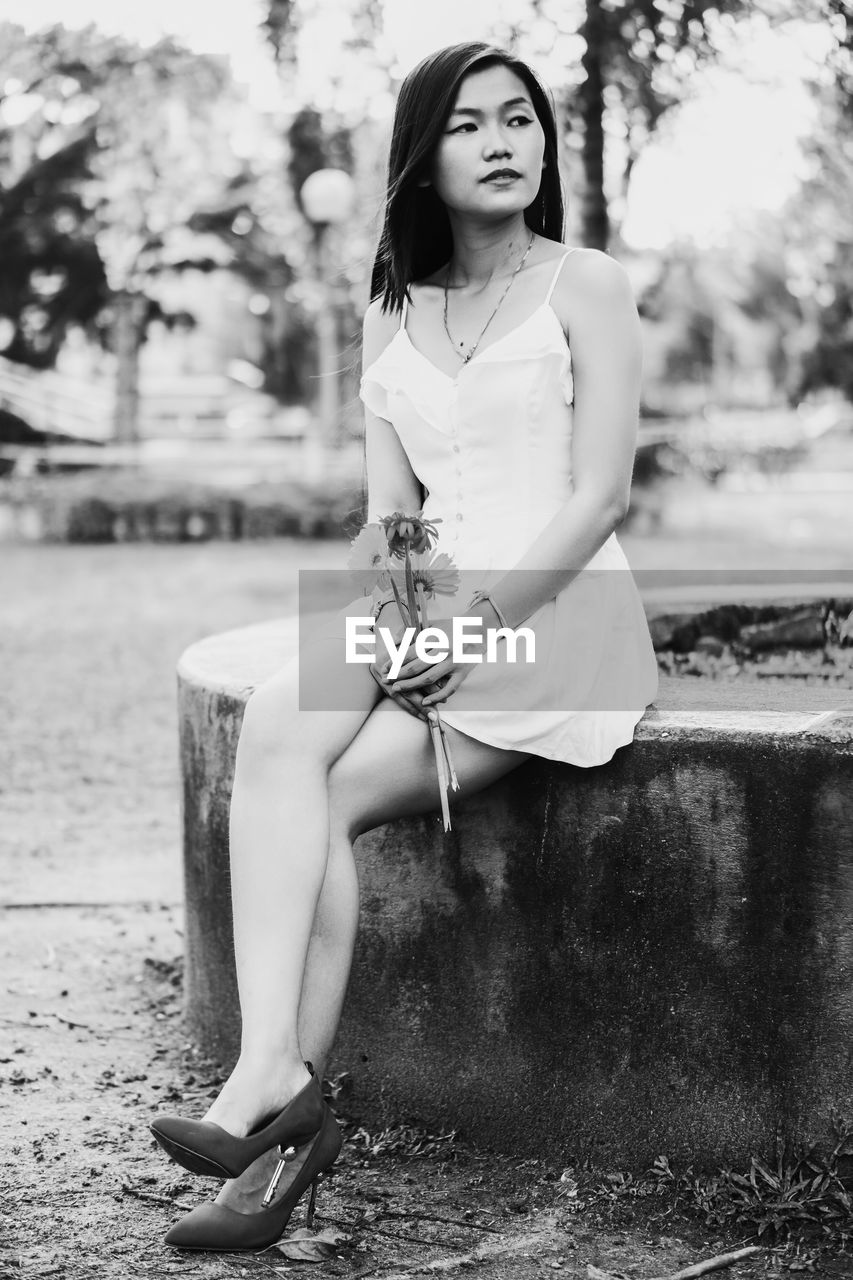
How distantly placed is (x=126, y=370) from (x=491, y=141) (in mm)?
27400

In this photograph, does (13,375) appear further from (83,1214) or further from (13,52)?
(83,1214)

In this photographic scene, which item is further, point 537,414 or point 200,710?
point 200,710

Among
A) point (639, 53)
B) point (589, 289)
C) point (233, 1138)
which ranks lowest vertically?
point (233, 1138)

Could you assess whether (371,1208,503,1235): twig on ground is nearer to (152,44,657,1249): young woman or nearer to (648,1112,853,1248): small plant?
(152,44,657,1249): young woman

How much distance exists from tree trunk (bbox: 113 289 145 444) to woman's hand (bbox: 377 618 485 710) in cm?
2725

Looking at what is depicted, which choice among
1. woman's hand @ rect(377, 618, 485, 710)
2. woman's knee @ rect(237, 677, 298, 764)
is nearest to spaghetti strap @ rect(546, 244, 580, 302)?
woman's hand @ rect(377, 618, 485, 710)

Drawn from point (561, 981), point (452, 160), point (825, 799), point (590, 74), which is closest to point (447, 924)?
point (561, 981)

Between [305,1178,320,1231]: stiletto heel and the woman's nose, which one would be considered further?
the woman's nose

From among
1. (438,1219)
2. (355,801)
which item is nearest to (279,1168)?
(438,1219)

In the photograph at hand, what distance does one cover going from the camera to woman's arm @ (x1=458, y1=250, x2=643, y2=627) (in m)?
2.71

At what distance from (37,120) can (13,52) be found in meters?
1.77

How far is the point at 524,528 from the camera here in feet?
9.27

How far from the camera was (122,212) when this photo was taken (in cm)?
2894

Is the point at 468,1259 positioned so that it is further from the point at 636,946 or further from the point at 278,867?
the point at 278,867
